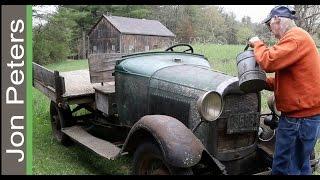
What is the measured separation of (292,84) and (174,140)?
118cm

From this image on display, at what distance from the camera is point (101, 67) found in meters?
5.68

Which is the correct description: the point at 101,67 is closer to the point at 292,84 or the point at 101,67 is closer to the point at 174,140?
the point at 174,140

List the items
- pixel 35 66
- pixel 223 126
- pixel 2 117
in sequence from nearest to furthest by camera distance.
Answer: pixel 223 126
pixel 2 117
pixel 35 66

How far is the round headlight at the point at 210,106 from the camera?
136 inches

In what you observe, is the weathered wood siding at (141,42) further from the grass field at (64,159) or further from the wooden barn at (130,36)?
the grass field at (64,159)

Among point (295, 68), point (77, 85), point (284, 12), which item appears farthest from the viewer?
point (77, 85)

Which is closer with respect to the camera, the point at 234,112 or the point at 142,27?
the point at 234,112

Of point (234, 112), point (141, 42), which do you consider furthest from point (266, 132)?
point (141, 42)

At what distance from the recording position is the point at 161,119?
3.65 metres

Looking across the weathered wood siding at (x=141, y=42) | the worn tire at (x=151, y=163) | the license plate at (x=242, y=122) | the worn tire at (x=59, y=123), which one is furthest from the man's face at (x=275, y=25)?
the weathered wood siding at (x=141, y=42)

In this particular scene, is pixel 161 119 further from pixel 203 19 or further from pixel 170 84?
pixel 203 19

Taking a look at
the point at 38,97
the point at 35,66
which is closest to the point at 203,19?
the point at 38,97

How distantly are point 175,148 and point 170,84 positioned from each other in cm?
108

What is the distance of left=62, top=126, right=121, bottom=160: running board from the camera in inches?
167
